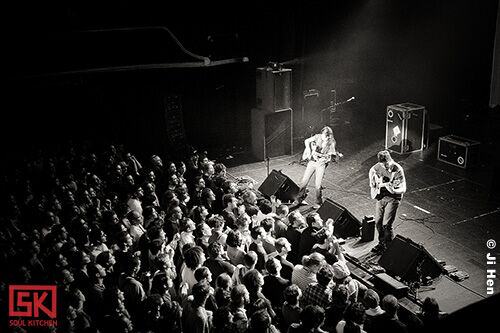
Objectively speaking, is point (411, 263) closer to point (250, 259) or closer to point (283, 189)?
point (250, 259)

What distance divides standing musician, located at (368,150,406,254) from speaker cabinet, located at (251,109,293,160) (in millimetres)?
5090

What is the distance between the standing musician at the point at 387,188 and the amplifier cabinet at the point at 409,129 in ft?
16.6

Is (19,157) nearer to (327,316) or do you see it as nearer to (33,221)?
(33,221)

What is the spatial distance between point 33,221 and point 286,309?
→ 4021 millimetres

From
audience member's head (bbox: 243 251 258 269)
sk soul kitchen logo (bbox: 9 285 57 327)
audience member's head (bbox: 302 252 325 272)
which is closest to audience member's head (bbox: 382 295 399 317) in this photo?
audience member's head (bbox: 302 252 325 272)

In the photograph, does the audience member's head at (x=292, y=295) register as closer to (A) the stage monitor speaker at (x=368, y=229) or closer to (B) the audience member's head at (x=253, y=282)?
(B) the audience member's head at (x=253, y=282)

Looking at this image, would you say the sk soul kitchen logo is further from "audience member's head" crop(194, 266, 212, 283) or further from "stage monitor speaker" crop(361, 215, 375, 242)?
"stage monitor speaker" crop(361, 215, 375, 242)

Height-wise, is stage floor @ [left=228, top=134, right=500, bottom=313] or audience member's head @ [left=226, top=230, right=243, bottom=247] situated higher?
audience member's head @ [left=226, top=230, right=243, bottom=247]

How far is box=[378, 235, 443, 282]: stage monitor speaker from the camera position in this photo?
7.06m

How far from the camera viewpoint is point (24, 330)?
4.76 m

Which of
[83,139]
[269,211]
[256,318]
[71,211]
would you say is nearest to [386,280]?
[269,211]

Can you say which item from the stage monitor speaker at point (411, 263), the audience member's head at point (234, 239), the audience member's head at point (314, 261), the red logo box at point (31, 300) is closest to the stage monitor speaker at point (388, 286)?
the stage monitor speaker at point (411, 263)

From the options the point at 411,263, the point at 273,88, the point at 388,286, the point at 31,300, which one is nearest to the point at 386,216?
the point at 411,263

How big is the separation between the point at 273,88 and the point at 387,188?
5389mm
